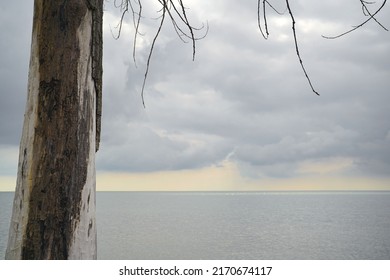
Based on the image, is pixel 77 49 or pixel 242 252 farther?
pixel 242 252

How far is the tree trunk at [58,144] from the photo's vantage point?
1.70m

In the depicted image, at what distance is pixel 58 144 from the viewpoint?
172 cm

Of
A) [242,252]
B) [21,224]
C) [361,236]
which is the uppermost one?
[361,236]

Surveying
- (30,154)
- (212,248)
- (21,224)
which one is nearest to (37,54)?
(30,154)

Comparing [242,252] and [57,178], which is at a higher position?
[242,252]

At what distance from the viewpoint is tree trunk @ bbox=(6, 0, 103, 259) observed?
170cm

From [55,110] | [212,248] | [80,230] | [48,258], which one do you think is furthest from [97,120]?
[212,248]

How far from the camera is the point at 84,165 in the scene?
176cm

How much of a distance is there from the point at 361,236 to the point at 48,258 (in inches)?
2659

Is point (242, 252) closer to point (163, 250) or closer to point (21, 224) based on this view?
point (163, 250)

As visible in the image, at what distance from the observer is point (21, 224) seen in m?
1.73

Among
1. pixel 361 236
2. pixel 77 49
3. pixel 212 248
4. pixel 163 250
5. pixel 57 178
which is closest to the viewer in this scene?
pixel 57 178
